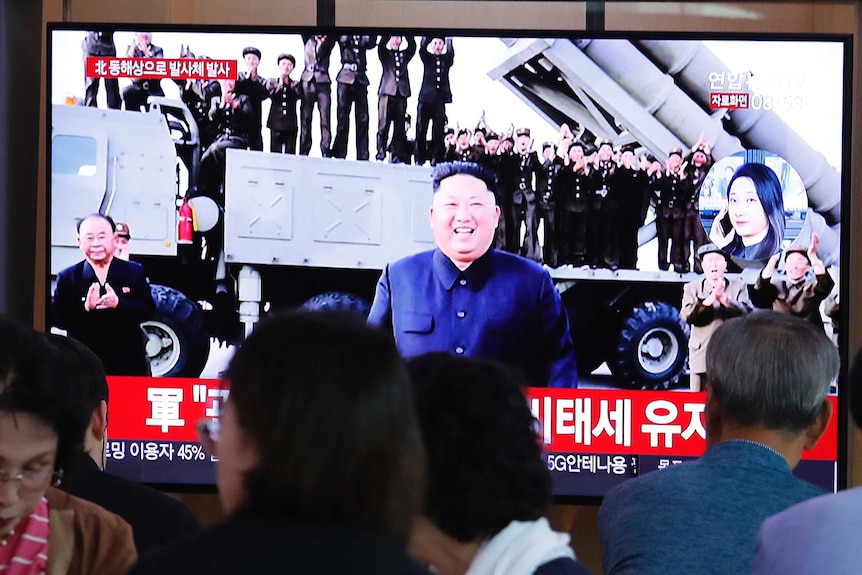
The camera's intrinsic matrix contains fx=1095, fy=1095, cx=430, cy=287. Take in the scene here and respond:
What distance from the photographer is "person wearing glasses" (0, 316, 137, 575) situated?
1.65 metres

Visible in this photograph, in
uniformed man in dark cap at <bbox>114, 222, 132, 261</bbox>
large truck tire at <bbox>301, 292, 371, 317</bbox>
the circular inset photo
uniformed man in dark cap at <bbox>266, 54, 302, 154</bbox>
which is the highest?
uniformed man in dark cap at <bbox>266, 54, 302, 154</bbox>

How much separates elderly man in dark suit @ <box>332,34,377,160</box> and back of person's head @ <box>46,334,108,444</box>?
154 cm

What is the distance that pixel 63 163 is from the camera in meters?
3.56

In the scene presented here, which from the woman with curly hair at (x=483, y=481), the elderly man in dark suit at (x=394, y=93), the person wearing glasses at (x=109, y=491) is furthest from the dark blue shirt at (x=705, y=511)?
the elderly man in dark suit at (x=394, y=93)

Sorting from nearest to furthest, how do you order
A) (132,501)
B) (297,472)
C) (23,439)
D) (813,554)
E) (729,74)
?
(297,472) < (813,554) < (23,439) < (132,501) < (729,74)

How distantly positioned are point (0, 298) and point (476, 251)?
163 centimetres

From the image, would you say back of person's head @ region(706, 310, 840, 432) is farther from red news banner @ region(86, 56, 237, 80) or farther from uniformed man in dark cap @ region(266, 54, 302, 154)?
red news banner @ region(86, 56, 237, 80)

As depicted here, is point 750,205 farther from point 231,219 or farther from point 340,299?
point 231,219

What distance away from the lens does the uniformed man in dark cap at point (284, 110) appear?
3.52 metres

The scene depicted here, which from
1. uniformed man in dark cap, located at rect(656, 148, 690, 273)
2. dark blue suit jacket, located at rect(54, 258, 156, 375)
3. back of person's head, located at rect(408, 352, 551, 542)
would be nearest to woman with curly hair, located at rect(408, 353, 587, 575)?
back of person's head, located at rect(408, 352, 551, 542)

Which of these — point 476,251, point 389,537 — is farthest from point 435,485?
point 476,251

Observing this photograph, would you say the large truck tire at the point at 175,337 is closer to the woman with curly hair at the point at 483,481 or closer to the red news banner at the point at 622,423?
the red news banner at the point at 622,423

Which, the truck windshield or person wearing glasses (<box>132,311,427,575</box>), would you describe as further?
the truck windshield

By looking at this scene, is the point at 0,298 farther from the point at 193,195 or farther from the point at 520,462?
the point at 520,462
